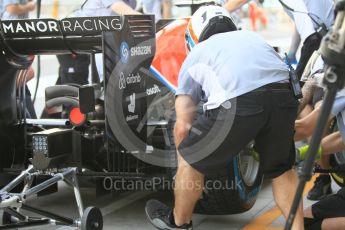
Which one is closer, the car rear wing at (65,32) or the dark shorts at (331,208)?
the dark shorts at (331,208)

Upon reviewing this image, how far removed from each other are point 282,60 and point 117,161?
53.7 inches

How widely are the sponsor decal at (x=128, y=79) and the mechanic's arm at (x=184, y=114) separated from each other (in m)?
0.65

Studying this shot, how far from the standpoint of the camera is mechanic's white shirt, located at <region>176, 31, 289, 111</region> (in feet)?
12.7

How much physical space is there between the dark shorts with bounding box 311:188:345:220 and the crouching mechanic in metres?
0.33

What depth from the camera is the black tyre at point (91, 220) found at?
4.34 m

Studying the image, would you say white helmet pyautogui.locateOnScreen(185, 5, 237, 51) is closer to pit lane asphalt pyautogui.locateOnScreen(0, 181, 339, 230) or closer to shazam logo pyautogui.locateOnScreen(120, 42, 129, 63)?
shazam logo pyautogui.locateOnScreen(120, 42, 129, 63)

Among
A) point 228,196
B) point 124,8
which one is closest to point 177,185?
point 228,196

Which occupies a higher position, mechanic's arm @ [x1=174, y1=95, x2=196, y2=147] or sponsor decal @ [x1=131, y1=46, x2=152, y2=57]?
sponsor decal @ [x1=131, y1=46, x2=152, y2=57]

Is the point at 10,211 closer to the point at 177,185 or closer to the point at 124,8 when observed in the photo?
the point at 177,185

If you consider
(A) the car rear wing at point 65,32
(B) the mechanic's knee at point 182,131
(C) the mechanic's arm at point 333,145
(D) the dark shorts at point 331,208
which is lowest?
(D) the dark shorts at point 331,208

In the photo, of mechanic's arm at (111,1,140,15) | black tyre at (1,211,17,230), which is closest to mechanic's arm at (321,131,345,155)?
black tyre at (1,211,17,230)

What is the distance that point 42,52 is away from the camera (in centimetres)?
490

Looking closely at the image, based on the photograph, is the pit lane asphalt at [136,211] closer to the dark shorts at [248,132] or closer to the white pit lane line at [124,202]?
the white pit lane line at [124,202]

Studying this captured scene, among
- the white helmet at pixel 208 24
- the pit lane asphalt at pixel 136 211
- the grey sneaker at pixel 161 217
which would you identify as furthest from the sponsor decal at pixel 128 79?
the pit lane asphalt at pixel 136 211
